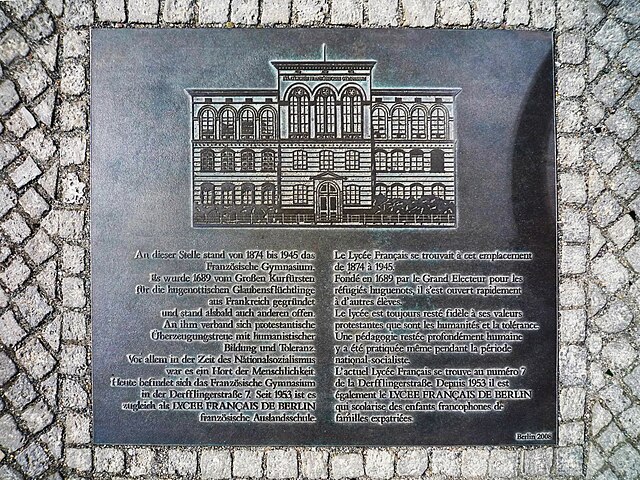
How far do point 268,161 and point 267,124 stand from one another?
0.21 metres

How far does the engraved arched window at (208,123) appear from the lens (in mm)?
2588

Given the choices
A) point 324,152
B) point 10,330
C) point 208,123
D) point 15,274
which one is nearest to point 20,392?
point 10,330

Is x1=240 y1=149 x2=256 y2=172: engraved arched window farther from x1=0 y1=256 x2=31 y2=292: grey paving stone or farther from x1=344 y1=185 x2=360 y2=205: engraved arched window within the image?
x1=0 y1=256 x2=31 y2=292: grey paving stone

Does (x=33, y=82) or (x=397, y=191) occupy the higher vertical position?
(x=33, y=82)

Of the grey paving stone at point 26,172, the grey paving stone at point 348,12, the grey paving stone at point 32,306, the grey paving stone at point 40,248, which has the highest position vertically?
the grey paving stone at point 348,12

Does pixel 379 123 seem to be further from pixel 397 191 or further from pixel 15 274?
pixel 15 274

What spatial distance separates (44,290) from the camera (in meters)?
2.60

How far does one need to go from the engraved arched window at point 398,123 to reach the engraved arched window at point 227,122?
900 mm

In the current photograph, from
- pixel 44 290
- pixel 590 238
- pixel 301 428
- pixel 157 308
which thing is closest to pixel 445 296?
pixel 590 238

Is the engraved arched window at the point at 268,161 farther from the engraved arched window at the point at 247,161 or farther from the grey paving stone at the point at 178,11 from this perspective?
the grey paving stone at the point at 178,11

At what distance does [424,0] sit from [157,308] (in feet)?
7.63

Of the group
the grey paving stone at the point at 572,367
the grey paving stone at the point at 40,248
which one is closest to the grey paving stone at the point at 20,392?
the grey paving stone at the point at 40,248

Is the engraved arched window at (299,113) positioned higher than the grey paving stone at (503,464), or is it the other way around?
the engraved arched window at (299,113)

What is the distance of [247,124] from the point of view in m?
2.58
